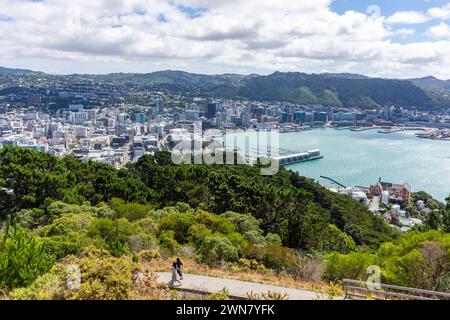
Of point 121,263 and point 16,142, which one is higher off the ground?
point 121,263

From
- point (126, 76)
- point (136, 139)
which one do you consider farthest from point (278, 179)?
point (126, 76)

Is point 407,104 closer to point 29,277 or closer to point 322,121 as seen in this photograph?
point 322,121

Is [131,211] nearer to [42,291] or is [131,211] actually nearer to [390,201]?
[42,291]

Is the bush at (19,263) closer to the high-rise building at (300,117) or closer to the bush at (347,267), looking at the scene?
the bush at (347,267)

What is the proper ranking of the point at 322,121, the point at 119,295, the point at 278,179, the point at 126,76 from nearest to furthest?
the point at 119,295 → the point at 278,179 → the point at 322,121 → the point at 126,76

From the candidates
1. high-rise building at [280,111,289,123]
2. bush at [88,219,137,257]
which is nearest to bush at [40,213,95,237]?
bush at [88,219,137,257]
